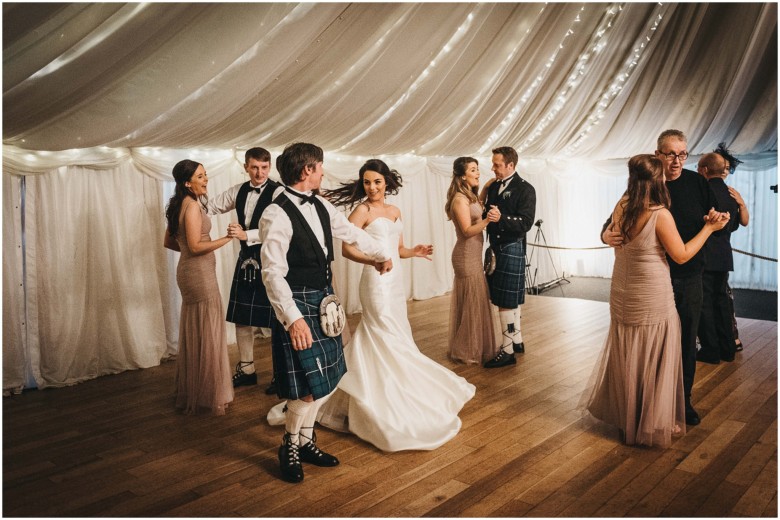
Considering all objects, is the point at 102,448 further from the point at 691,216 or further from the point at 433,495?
the point at 691,216

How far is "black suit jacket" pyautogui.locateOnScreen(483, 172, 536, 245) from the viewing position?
4.32 metres

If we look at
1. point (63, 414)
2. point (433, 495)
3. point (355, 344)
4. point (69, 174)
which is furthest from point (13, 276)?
point (433, 495)

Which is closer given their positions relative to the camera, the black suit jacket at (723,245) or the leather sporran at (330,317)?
the leather sporran at (330,317)

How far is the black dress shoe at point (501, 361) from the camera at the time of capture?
4387mm

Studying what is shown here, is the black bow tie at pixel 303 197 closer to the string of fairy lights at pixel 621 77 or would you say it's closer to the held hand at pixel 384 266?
the held hand at pixel 384 266

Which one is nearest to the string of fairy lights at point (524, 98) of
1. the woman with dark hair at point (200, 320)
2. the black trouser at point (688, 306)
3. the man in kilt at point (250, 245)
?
the black trouser at point (688, 306)

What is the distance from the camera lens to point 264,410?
365 cm

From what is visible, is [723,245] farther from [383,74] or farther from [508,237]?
[383,74]

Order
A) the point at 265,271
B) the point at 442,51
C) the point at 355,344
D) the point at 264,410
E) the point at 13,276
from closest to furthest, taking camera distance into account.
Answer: the point at 265,271 < the point at 355,344 < the point at 264,410 < the point at 13,276 < the point at 442,51

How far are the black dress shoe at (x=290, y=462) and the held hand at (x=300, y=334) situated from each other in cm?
57

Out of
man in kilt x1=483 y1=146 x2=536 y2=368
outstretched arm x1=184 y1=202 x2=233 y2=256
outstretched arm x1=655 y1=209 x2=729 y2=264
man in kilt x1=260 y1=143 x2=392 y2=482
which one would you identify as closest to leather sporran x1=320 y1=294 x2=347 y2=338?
man in kilt x1=260 y1=143 x2=392 y2=482

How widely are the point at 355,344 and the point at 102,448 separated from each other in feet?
4.77

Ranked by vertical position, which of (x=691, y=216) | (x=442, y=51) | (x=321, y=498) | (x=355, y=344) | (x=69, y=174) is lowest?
(x=321, y=498)

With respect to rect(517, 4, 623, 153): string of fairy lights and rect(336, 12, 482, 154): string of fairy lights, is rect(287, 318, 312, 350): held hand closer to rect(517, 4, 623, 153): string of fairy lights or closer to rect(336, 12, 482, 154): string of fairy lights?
rect(336, 12, 482, 154): string of fairy lights
